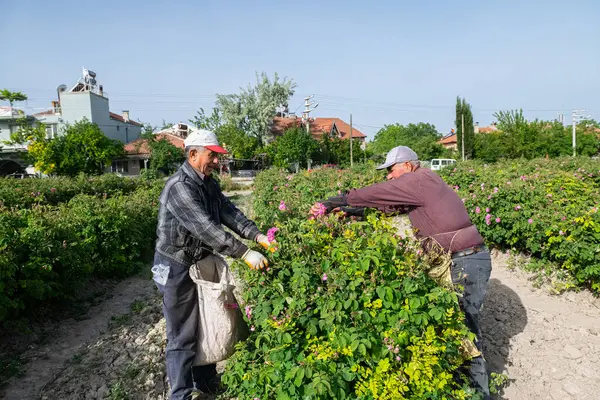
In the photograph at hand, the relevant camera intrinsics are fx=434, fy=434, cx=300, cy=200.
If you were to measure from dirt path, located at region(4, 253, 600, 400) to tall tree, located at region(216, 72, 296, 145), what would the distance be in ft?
149

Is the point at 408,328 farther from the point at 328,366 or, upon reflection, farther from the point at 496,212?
the point at 496,212

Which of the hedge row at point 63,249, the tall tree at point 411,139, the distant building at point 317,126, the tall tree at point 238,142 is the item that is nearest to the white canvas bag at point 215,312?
the hedge row at point 63,249

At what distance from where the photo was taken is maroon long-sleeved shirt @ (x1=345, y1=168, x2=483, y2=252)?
293 cm

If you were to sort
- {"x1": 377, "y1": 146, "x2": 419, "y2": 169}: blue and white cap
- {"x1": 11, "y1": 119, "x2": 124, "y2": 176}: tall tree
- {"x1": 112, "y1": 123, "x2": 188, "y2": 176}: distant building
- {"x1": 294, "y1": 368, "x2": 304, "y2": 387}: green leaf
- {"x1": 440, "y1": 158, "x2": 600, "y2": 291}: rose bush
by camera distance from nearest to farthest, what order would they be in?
{"x1": 294, "y1": 368, "x2": 304, "y2": 387}: green leaf → {"x1": 377, "y1": 146, "x2": 419, "y2": 169}: blue and white cap → {"x1": 440, "y1": 158, "x2": 600, "y2": 291}: rose bush → {"x1": 11, "y1": 119, "x2": 124, "y2": 176}: tall tree → {"x1": 112, "y1": 123, "x2": 188, "y2": 176}: distant building

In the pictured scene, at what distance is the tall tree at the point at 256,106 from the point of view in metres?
49.7

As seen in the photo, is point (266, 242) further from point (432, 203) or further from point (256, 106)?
point (256, 106)

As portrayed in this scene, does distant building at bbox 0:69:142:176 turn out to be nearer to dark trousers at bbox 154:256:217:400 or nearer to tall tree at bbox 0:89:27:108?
tall tree at bbox 0:89:27:108

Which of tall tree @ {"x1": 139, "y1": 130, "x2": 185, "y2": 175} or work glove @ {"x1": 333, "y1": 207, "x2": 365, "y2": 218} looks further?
tall tree @ {"x1": 139, "y1": 130, "x2": 185, "y2": 175}

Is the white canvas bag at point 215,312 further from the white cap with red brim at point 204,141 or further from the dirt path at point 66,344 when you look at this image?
the dirt path at point 66,344

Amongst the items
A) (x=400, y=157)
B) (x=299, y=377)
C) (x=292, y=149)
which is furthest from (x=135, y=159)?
(x=299, y=377)

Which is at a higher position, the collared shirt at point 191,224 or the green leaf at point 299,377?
the collared shirt at point 191,224

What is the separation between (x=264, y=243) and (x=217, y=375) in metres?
1.42

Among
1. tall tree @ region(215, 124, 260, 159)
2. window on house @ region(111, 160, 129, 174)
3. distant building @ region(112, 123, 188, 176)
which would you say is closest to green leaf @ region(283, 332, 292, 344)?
distant building @ region(112, 123, 188, 176)

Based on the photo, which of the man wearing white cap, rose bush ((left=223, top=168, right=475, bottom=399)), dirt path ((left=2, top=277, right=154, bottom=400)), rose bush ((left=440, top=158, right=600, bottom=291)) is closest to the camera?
rose bush ((left=223, top=168, right=475, bottom=399))
